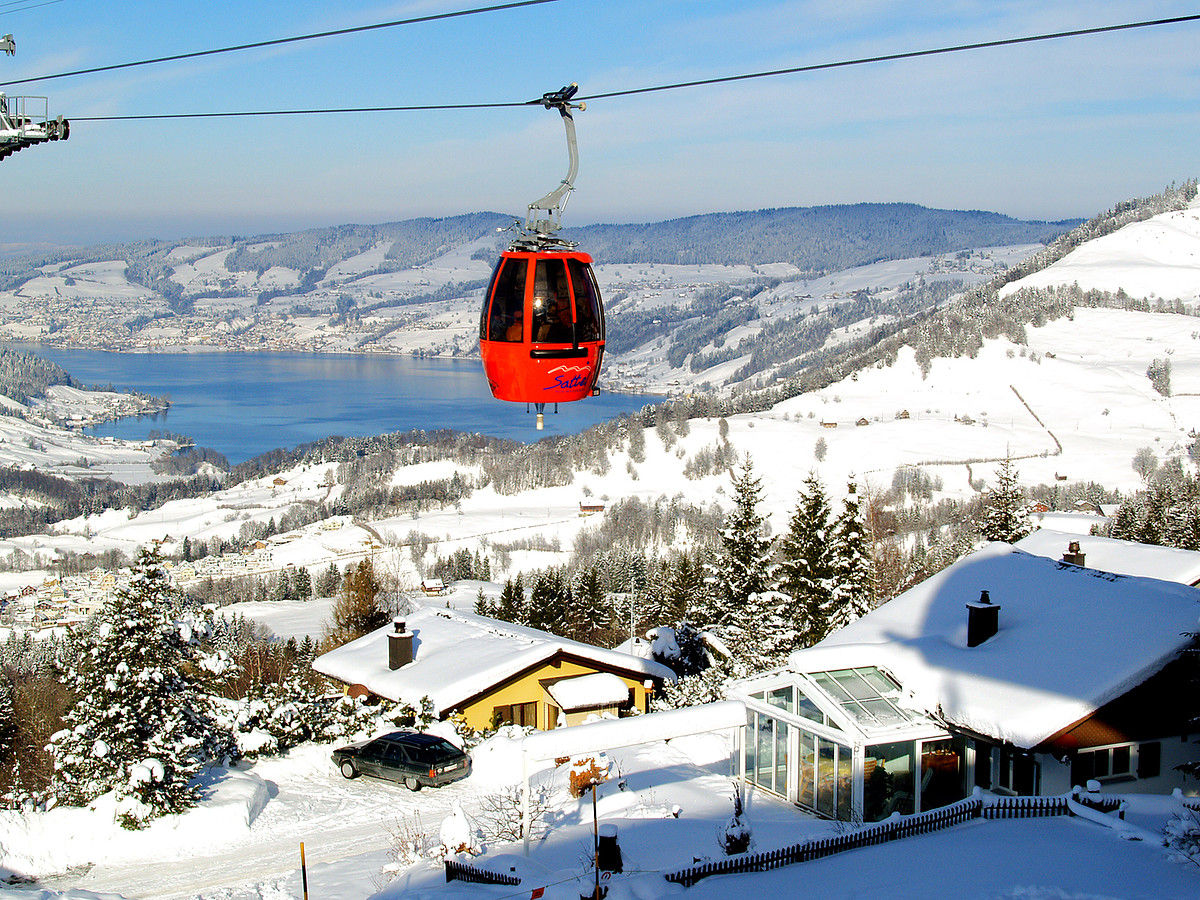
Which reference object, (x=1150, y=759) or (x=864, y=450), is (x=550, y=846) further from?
(x=864, y=450)

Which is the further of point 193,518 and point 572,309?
point 193,518

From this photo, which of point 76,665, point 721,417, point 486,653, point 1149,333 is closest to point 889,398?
point 721,417

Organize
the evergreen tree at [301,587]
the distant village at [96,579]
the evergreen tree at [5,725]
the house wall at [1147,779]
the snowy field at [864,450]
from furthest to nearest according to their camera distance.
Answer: the snowy field at [864,450] → the distant village at [96,579] → the evergreen tree at [301,587] → the evergreen tree at [5,725] → the house wall at [1147,779]

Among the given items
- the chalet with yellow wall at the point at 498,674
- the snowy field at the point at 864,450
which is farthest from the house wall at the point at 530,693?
the snowy field at the point at 864,450

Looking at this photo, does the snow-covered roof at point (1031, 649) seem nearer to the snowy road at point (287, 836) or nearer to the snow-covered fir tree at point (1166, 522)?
the snowy road at point (287, 836)

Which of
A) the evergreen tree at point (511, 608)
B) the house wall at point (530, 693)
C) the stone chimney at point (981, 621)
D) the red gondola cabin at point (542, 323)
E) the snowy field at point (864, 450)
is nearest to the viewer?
the red gondola cabin at point (542, 323)

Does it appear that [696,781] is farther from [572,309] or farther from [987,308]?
[987,308]

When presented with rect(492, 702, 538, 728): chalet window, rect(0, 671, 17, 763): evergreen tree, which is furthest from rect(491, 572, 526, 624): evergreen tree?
rect(0, 671, 17, 763): evergreen tree
